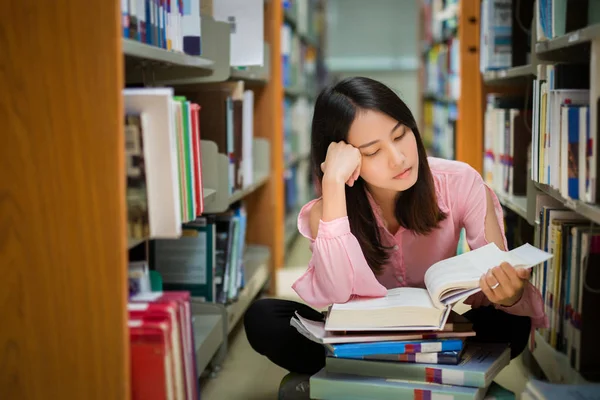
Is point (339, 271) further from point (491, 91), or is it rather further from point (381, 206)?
point (491, 91)

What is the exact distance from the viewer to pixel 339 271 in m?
1.62

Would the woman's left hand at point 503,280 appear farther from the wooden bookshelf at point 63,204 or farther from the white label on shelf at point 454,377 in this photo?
the wooden bookshelf at point 63,204

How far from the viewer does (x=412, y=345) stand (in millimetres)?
1494

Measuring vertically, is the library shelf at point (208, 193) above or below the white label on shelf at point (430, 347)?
above

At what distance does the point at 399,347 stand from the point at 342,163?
0.42 m

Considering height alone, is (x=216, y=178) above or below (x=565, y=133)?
below

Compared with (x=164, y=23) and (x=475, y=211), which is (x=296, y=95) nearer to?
(x=164, y=23)

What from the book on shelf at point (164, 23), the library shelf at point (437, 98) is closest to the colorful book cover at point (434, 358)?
the book on shelf at point (164, 23)

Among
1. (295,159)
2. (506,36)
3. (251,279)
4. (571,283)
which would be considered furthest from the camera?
(295,159)

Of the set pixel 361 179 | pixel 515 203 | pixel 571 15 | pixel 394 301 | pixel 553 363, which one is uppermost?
pixel 571 15

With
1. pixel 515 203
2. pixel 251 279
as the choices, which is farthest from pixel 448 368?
pixel 251 279

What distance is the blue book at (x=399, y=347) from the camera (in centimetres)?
149

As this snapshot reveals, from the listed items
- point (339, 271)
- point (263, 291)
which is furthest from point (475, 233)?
point (263, 291)

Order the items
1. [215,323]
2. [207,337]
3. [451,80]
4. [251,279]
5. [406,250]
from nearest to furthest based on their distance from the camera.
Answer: [406,250]
[207,337]
[215,323]
[251,279]
[451,80]
